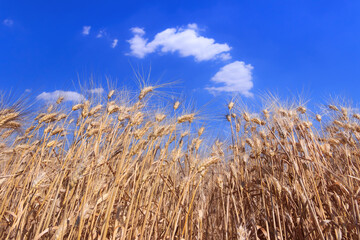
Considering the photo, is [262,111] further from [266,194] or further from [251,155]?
[266,194]

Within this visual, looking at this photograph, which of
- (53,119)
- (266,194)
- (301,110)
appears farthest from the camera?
(301,110)

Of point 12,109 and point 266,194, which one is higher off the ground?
point 12,109

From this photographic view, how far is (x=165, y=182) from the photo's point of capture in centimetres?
198

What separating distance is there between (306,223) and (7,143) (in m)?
3.25

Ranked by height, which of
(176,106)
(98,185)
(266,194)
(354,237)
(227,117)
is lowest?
(354,237)

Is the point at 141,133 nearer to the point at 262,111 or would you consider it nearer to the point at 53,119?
the point at 53,119

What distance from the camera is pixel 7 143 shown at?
10.6 feet

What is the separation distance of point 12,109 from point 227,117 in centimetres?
214

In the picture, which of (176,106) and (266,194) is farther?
(176,106)

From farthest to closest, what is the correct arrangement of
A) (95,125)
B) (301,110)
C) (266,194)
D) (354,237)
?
(301,110) → (95,125) → (266,194) → (354,237)

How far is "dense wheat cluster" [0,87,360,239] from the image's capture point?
5.51 feet

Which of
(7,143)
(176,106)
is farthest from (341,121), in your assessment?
(7,143)

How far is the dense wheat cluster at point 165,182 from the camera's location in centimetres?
168

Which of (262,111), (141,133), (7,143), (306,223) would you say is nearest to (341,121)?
(262,111)
